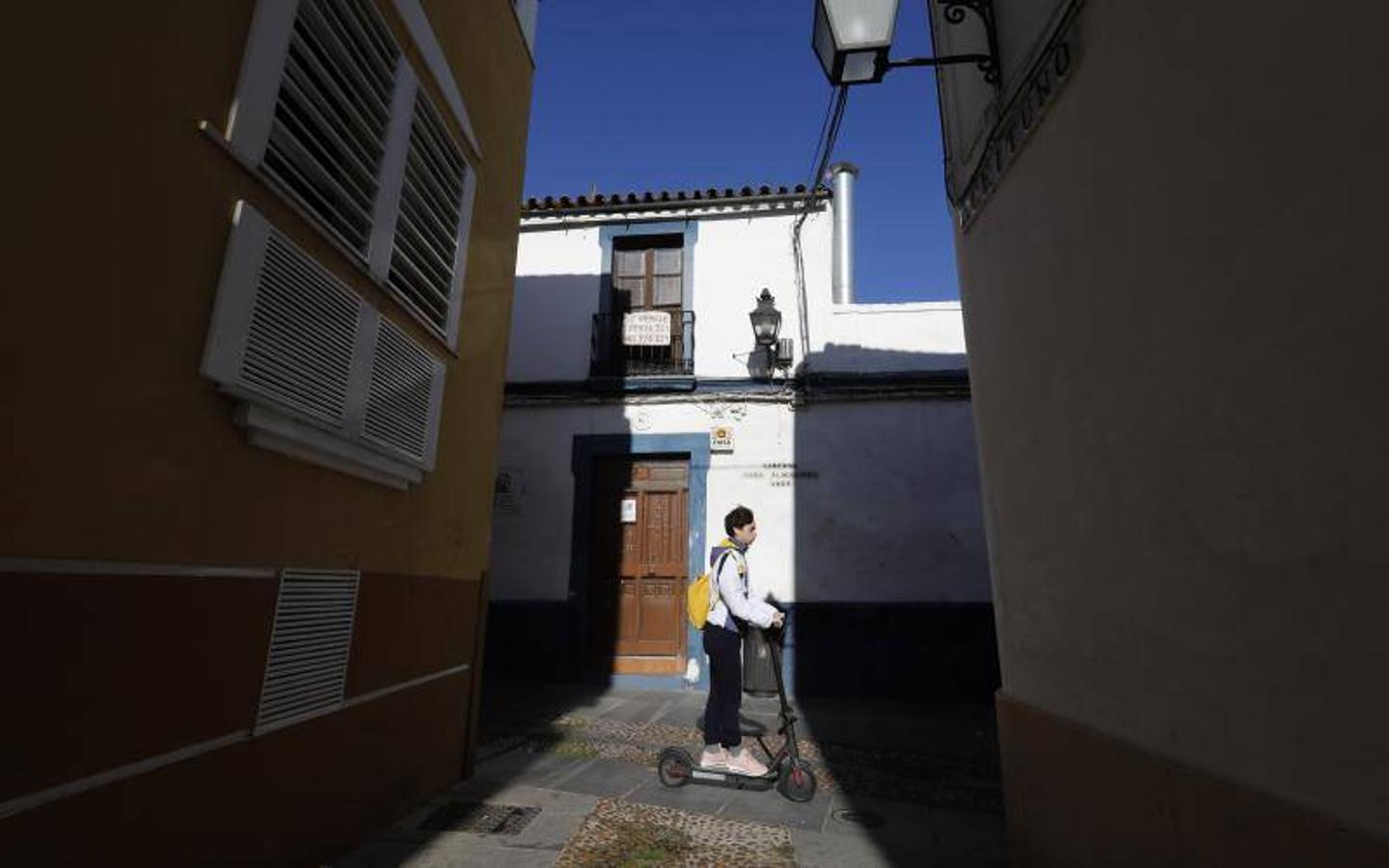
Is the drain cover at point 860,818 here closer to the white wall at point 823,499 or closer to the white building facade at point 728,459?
the white building facade at point 728,459

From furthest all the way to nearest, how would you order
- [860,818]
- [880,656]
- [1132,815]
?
[880,656], [860,818], [1132,815]

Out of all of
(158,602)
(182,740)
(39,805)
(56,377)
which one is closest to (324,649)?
(182,740)

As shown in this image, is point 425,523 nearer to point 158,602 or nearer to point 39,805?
point 158,602

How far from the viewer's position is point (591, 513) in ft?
28.7

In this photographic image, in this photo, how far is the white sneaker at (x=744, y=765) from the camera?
4.14 m

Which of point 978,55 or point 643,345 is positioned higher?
point 643,345

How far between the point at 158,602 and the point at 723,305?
25.4 feet

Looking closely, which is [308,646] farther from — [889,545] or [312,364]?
[889,545]

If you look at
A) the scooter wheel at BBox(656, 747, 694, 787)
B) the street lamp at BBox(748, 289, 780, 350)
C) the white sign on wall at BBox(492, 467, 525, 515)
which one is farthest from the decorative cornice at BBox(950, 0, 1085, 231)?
the white sign on wall at BBox(492, 467, 525, 515)

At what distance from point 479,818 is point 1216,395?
3.84 meters

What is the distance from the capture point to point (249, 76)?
2.39m

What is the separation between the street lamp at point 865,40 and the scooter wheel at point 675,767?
4016 mm

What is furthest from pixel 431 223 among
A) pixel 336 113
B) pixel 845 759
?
pixel 845 759

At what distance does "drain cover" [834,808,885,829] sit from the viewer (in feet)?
12.3
